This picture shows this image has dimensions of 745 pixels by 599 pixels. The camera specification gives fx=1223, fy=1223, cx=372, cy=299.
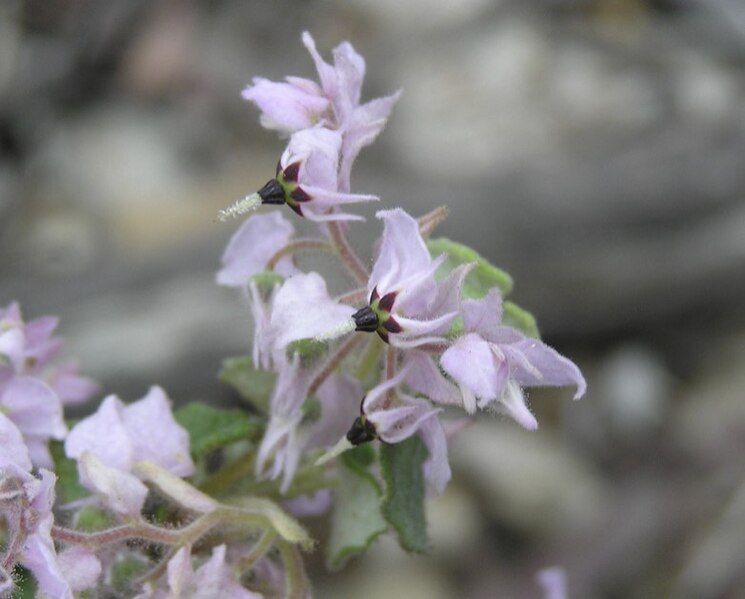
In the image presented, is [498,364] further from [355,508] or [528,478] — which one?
[528,478]

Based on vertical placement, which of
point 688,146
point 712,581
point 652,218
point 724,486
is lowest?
point 712,581

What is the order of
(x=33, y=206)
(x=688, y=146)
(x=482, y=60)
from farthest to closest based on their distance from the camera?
1. (x=482, y=60)
2. (x=33, y=206)
3. (x=688, y=146)

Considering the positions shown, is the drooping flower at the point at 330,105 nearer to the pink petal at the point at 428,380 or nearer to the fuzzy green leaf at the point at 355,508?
the pink petal at the point at 428,380

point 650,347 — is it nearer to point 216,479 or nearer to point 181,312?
point 181,312

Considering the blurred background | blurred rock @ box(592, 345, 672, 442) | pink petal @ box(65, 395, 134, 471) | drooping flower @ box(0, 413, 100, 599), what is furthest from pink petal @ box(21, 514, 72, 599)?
blurred rock @ box(592, 345, 672, 442)

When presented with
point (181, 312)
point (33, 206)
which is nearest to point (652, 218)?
point (181, 312)

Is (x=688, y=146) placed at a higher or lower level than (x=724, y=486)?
higher
